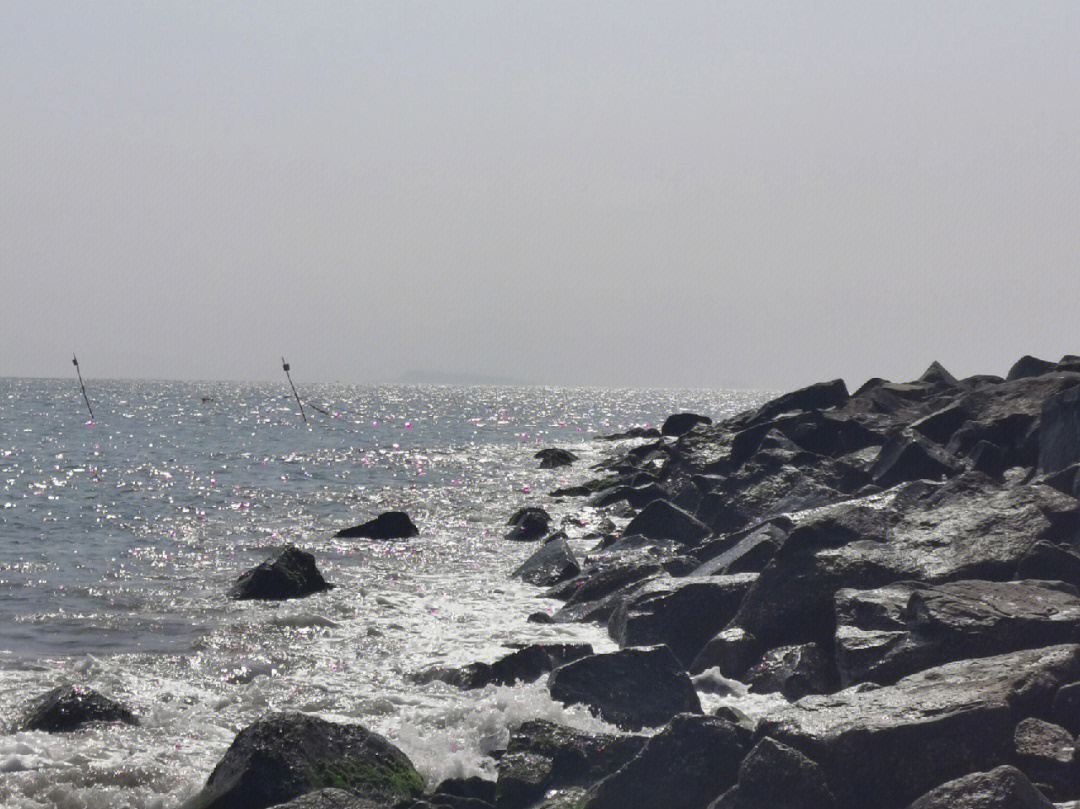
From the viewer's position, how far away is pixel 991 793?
21.6 feet

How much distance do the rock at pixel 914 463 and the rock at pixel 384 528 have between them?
43.0ft

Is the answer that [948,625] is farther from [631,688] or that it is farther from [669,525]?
[669,525]

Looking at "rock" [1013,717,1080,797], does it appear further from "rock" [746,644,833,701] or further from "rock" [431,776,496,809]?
"rock" [431,776,496,809]

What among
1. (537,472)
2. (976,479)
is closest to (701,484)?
(976,479)

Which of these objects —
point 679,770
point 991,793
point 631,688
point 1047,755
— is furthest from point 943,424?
point 991,793

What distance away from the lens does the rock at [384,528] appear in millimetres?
27312

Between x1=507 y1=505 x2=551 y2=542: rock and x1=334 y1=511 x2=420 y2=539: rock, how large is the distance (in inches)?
121

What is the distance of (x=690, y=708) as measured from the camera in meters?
10.6

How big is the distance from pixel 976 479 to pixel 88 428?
8548cm

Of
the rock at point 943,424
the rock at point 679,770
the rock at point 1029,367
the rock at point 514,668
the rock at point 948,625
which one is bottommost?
the rock at point 514,668

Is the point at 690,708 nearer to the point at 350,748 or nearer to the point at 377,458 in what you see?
the point at 350,748

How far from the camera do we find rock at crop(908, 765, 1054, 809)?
6.53 metres

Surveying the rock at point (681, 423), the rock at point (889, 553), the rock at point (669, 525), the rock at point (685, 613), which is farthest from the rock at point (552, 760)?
the rock at point (681, 423)

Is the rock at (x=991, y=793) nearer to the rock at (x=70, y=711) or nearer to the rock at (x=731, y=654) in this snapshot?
the rock at (x=731, y=654)
